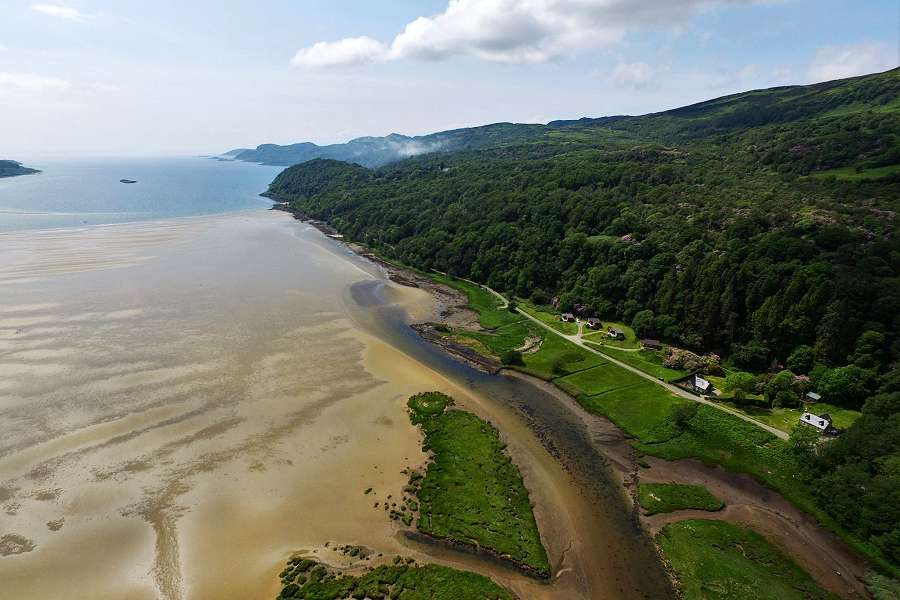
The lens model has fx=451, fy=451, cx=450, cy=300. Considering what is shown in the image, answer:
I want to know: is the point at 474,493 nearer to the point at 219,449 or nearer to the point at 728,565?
the point at 728,565

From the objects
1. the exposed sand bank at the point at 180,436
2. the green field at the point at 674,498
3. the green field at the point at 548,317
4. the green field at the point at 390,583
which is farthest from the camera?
the green field at the point at 548,317

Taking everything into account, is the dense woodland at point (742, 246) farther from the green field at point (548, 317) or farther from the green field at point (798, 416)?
the green field at point (548, 317)

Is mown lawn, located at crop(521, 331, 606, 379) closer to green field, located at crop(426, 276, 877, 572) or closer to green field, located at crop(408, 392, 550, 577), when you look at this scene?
green field, located at crop(426, 276, 877, 572)

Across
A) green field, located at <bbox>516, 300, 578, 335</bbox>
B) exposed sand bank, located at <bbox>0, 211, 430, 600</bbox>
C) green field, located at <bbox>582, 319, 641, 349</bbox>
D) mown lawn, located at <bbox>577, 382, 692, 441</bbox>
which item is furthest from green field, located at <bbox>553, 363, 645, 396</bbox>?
exposed sand bank, located at <bbox>0, 211, 430, 600</bbox>

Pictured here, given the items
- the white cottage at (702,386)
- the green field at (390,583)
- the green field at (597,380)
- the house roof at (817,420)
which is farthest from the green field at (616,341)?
the green field at (390,583)

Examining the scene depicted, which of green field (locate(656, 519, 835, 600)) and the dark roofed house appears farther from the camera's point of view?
the dark roofed house

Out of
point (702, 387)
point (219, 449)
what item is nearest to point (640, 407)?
point (702, 387)
